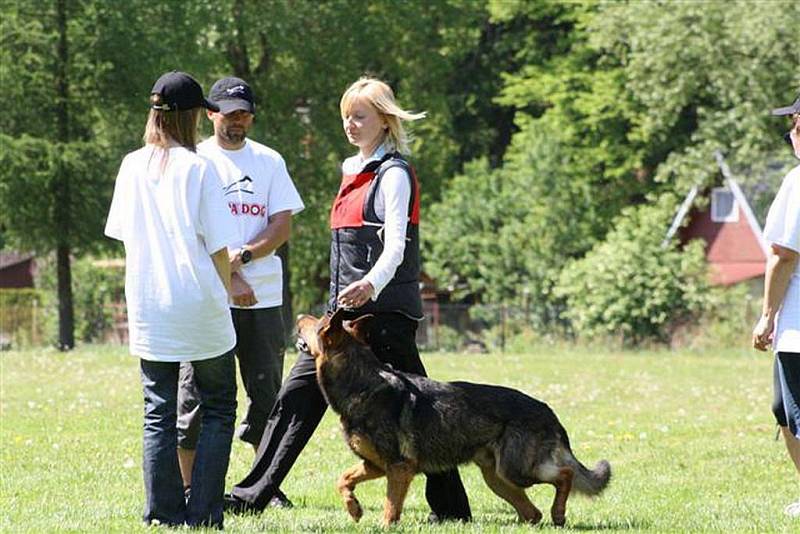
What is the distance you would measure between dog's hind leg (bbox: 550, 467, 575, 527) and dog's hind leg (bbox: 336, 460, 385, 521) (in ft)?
3.20

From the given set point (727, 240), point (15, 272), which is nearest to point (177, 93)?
point (727, 240)

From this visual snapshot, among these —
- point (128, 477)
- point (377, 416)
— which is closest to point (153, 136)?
point (377, 416)

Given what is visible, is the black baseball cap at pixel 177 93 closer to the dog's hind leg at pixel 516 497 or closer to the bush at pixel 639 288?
the dog's hind leg at pixel 516 497

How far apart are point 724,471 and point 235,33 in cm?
2927

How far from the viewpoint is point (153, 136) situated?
6945 mm

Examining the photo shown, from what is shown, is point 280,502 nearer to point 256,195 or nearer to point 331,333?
point 331,333

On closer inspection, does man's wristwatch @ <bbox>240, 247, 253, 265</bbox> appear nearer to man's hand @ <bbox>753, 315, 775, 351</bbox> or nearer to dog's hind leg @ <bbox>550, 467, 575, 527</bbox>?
dog's hind leg @ <bbox>550, 467, 575, 527</bbox>

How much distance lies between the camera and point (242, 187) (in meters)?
8.46

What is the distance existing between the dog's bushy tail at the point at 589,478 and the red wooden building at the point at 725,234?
40.4m

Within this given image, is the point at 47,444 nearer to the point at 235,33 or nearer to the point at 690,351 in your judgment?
the point at 690,351

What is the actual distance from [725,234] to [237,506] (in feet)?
144

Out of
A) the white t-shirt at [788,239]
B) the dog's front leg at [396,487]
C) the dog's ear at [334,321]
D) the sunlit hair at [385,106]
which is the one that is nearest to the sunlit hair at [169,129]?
the sunlit hair at [385,106]

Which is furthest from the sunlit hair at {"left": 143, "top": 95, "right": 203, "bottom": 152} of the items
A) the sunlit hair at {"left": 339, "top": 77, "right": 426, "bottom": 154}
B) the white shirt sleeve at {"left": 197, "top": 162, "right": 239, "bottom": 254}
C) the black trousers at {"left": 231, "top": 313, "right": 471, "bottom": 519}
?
the black trousers at {"left": 231, "top": 313, "right": 471, "bottom": 519}

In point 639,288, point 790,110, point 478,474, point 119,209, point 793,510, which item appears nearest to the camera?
point 119,209
